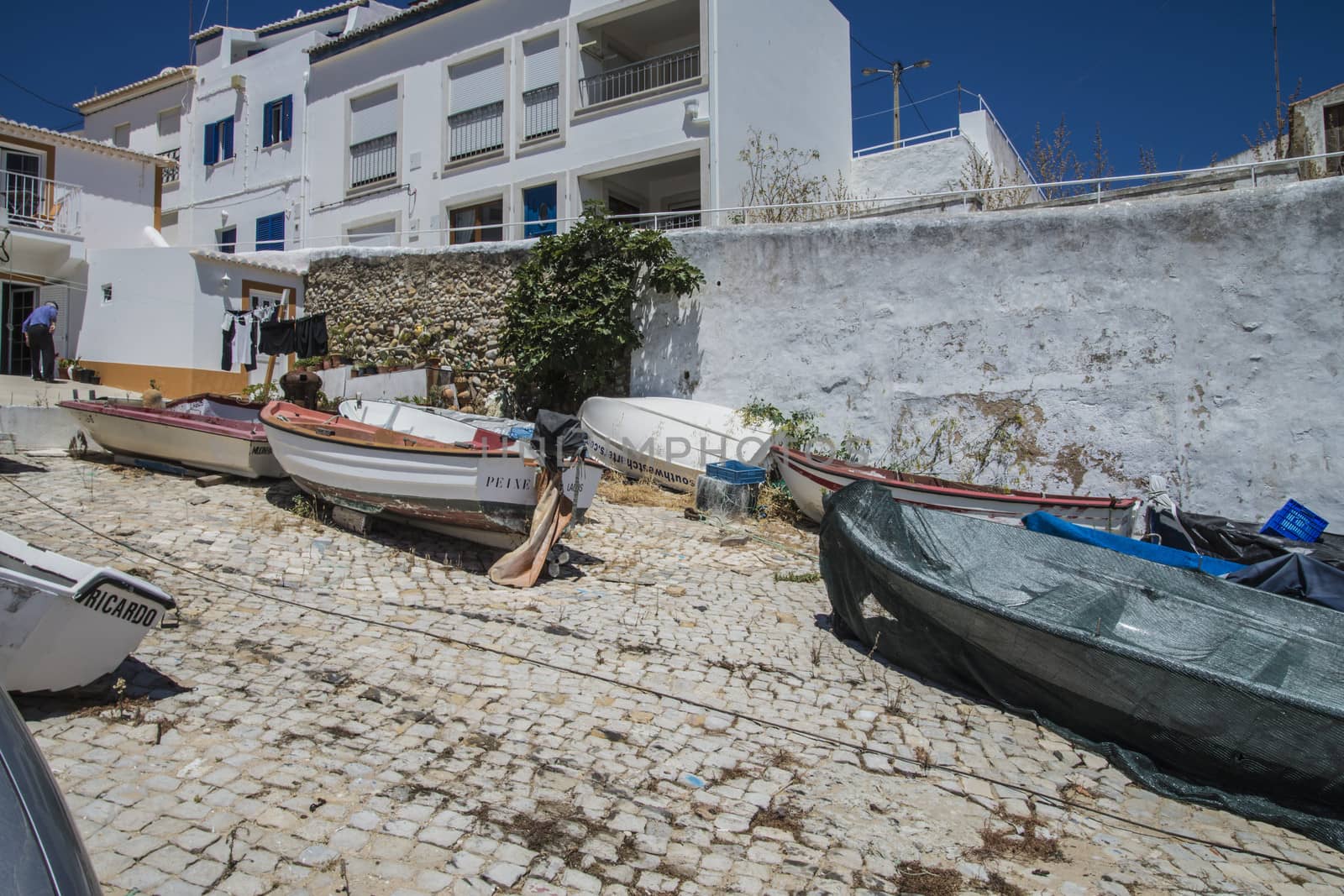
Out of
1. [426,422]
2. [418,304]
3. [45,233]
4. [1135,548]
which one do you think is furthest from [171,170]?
[1135,548]

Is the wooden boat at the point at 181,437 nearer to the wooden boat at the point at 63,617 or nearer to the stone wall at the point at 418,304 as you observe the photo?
the stone wall at the point at 418,304

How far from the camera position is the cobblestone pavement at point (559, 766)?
3314 millimetres

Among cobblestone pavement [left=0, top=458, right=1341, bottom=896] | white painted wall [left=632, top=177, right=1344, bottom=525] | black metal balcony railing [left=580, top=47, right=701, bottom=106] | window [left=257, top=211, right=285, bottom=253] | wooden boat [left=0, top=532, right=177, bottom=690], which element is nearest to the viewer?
cobblestone pavement [left=0, top=458, right=1341, bottom=896]

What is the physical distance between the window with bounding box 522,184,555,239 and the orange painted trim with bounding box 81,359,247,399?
6.66 m

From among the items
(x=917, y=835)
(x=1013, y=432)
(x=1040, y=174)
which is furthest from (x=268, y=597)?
(x=1040, y=174)

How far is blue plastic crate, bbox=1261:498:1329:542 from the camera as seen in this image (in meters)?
8.41

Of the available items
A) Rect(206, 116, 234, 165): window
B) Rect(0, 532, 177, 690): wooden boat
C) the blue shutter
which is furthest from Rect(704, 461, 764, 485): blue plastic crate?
Rect(206, 116, 234, 165): window

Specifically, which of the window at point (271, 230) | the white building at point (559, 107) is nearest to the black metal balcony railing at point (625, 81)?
→ the white building at point (559, 107)

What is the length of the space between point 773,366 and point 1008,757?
7677 millimetres

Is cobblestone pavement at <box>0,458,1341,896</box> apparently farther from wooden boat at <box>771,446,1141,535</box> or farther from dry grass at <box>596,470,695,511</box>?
dry grass at <box>596,470,695,511</box>

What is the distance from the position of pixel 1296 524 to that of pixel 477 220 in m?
16.3

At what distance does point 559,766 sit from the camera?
4.08 meters

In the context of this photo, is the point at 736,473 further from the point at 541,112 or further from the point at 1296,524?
the point at 541,112

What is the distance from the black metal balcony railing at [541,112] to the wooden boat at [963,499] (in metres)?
11.3
